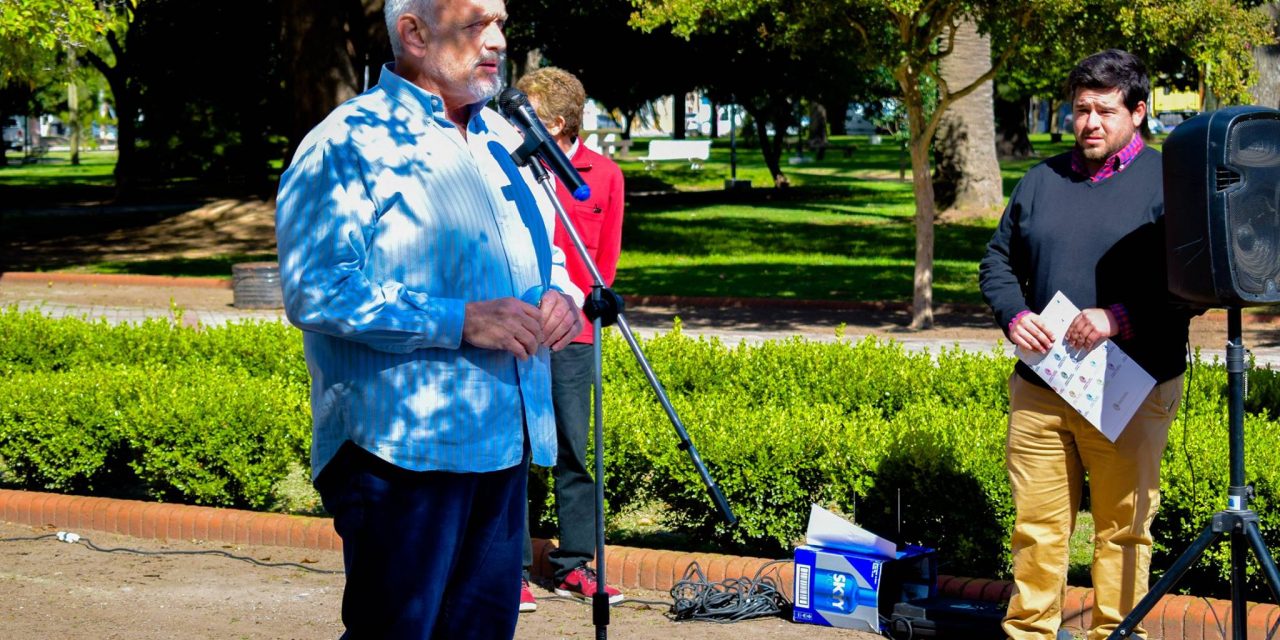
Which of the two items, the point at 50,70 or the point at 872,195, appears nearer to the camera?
the point at 50,70

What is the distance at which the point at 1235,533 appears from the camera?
14.6ft

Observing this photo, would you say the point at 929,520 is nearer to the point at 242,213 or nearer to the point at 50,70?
the point at 242,213

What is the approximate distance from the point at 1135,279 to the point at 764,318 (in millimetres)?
11062

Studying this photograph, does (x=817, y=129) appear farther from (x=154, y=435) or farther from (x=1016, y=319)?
(x=1016, y=319)

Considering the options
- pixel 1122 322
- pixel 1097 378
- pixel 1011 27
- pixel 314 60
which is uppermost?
pixel 314 60

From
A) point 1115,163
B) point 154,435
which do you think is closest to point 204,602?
point 154,435

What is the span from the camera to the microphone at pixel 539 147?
12.0 feet

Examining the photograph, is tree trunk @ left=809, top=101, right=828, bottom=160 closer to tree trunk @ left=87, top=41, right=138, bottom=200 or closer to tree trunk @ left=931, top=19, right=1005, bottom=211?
tree trunk @ left=87, top=41, right=138, bottom=200

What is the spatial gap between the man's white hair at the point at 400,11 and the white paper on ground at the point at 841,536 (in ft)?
9.73

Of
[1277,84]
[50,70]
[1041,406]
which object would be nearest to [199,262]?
[50,70]

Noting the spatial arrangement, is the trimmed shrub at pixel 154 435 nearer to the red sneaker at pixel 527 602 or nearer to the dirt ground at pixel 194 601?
the dirt ground at pixel 194 601

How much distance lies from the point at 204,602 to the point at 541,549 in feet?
4.73

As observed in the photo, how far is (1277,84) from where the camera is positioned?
1788 centimetres

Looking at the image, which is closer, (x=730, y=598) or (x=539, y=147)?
(x=539, y=147)
